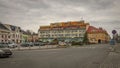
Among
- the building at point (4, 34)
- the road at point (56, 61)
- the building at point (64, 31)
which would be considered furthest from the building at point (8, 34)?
the road at point (56, 61)

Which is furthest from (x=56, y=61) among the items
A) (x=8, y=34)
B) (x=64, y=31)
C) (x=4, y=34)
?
(x=64, y=31)

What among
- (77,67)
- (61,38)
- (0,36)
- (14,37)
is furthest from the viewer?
(61,38)

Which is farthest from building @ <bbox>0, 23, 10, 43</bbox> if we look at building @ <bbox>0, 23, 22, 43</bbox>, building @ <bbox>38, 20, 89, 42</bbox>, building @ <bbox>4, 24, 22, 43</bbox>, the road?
the road

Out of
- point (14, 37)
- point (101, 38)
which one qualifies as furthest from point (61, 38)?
point (14, 37)

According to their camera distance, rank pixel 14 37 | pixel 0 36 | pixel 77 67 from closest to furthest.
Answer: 1. pixel 77 67
2. pixel 0 36
3. pixel 14 37

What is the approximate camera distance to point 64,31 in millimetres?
134250

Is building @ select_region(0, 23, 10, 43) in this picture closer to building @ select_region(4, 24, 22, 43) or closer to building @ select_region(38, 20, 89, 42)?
building @ select_region(4, 24, 22, 43)

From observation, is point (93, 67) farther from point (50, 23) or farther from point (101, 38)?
point (50, 23)

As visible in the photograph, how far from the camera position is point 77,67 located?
11742 mm

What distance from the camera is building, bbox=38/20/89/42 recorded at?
129125 millimetres

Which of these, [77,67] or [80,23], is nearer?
[77,67]

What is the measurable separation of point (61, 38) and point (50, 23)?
2068cm

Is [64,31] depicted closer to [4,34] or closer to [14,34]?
[14,34]

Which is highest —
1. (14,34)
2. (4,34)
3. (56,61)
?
(14,34)
